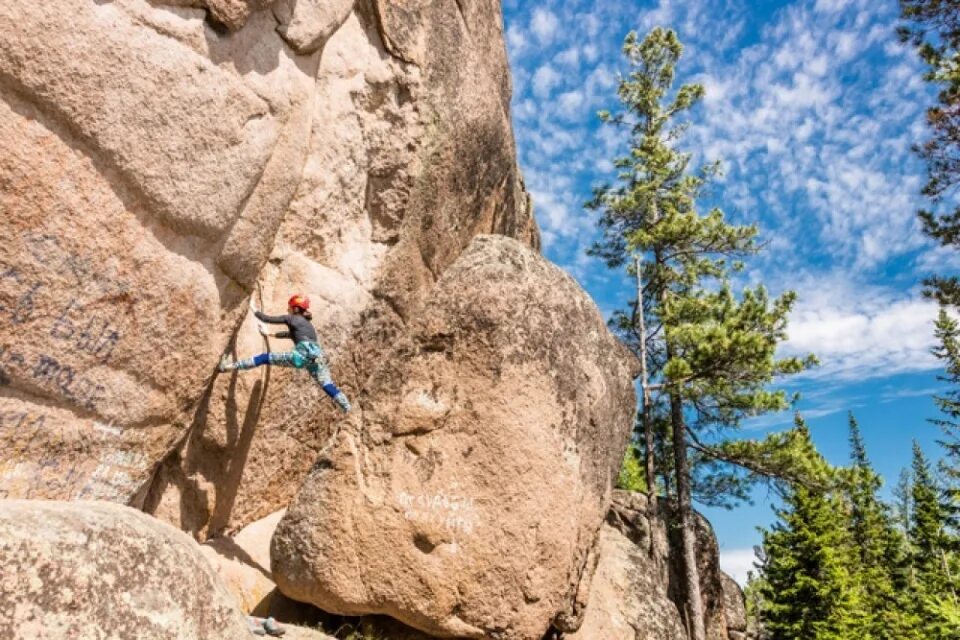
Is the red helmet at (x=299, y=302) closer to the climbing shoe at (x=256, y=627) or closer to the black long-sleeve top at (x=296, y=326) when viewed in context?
the black long-sleeve top at (x=296, y=326)

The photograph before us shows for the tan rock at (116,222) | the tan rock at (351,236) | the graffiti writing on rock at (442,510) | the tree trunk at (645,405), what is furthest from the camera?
the tree trunk at (645,405)

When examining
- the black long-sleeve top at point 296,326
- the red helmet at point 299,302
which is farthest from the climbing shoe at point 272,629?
the red helmet at point 299,302

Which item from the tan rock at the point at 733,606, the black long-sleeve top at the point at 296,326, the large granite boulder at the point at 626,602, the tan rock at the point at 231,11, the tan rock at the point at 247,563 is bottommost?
the tan rock at the point at 247,563

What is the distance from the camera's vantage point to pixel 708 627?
60.7ft

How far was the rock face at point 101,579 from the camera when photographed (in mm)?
3826

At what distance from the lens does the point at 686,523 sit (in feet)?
56.4

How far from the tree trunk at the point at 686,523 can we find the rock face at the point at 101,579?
571 inches

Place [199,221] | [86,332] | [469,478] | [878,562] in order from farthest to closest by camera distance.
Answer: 1. [878,562]
2. [469,478]
3. [199,221]
4. [86,332]

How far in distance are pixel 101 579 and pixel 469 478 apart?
4.33 meters

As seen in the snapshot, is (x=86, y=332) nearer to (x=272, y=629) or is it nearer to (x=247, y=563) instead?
(x=272, y=629)

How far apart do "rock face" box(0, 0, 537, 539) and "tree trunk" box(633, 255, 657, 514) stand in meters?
10.2

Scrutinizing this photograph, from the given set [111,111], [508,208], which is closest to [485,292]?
[111,111]

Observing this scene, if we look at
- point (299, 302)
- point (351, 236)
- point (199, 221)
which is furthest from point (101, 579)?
point (351, 236)

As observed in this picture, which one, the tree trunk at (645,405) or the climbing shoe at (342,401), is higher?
the tree trunk at (645,405)
